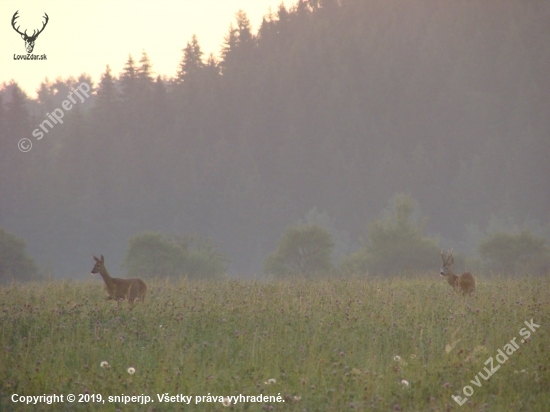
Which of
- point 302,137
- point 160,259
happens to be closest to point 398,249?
point 160,259

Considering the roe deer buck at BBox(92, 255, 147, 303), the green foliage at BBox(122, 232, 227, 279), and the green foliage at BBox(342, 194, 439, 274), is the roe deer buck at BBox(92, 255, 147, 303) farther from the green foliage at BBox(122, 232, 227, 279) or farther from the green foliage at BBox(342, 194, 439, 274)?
the green foliage at BBox(342, 194, 439, 274)

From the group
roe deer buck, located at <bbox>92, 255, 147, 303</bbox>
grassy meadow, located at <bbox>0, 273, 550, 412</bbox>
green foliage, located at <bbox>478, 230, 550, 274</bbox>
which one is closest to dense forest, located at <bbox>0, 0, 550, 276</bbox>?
green foliage, located at <bbox>478, 230, 550, 274</bbox>

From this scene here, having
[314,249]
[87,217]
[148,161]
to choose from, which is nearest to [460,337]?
[314,249]

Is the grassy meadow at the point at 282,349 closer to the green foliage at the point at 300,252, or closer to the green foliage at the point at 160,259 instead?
the green foliage at the point at 160,259

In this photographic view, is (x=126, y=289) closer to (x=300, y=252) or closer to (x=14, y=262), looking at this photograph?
(x=300, y=252)

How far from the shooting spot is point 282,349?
1293cm

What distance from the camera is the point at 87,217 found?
102m

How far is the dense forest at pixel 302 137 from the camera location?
10038cm

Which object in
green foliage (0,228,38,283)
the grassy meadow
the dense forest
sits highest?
the dense forest

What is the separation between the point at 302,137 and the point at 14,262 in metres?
67.6

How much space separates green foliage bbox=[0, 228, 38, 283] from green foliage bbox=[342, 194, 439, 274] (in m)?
20.8

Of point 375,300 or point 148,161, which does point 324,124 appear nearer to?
point 148,161

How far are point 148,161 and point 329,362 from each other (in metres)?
102

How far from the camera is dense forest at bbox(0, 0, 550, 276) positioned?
100375 millimetres
